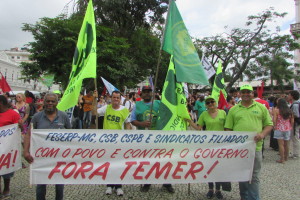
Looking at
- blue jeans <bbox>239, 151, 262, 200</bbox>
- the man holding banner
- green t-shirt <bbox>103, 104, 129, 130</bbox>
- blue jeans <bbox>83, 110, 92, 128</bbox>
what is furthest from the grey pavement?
blue jeans <bbox>83, 110, 92, 128</bbox>

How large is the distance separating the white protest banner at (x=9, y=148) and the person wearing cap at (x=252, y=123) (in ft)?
10.9

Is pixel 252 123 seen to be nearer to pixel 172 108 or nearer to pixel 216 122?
pixel 216 122

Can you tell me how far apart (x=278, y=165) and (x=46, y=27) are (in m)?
18.3

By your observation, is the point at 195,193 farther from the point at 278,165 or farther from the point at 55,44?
the point at 55,44

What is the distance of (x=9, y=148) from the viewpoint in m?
4.05

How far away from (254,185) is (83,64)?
3.22 meters

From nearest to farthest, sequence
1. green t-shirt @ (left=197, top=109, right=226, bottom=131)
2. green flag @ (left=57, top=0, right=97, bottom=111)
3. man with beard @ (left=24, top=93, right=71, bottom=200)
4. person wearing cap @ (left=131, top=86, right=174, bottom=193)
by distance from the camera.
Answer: man with beard @ (left=24, top=93, right=71, bottom=200)
green flag @ (left=57, top=0, right=97, bottom=111)
green t-shirt @ (left=197, top=109, right=226, bottom=131)
person wearing cap @ (left=131, top=86, right=174, bottom=193)

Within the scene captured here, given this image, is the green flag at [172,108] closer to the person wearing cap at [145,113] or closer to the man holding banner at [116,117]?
the person wearing cap at [145,113]

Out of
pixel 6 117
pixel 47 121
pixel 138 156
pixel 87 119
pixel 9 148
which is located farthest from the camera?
pixel 87 119

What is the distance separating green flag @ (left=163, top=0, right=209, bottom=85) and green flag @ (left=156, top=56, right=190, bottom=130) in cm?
42

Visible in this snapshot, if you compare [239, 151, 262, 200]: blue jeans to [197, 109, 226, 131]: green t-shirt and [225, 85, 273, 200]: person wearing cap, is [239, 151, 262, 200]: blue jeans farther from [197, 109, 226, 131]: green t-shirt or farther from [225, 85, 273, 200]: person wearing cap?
[197, 109, 226, 131]: green t-shirt

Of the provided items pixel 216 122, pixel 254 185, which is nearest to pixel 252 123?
pixel 216 122

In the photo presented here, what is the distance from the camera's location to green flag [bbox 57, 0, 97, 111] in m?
4.14

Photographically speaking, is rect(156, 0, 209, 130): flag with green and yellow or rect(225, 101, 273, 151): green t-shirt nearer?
rect(225, 101, 273, 151): green t-shirt
